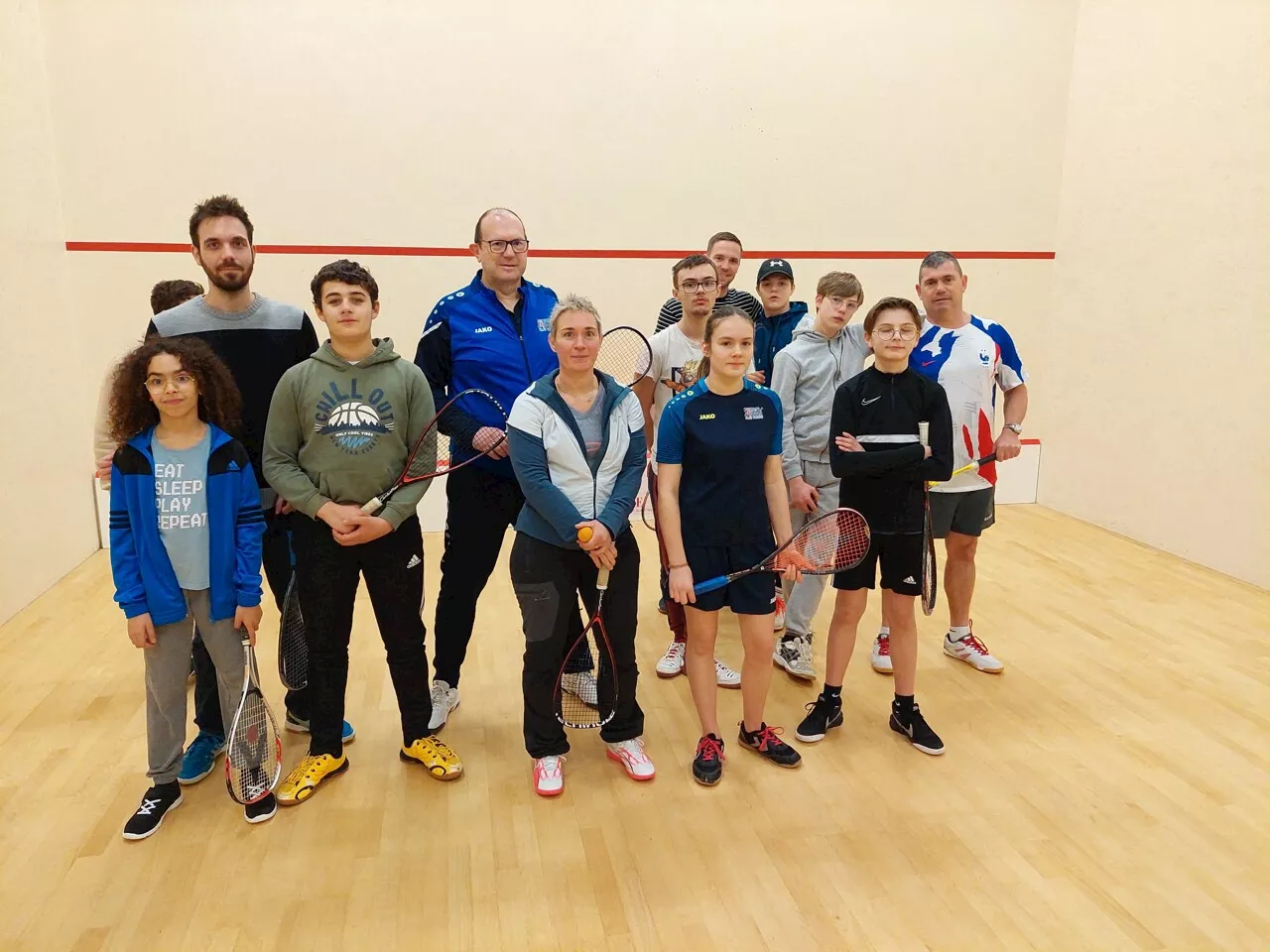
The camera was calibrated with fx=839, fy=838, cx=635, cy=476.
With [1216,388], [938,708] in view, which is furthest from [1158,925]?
[1216,388]

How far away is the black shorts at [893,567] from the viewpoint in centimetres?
226

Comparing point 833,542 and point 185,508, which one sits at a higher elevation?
point 185,508

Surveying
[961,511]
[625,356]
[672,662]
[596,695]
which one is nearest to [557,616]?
[596,695]

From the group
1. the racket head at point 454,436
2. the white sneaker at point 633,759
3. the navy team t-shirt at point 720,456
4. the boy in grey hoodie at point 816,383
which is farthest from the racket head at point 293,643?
the boy in grey hoodie at point 816,383

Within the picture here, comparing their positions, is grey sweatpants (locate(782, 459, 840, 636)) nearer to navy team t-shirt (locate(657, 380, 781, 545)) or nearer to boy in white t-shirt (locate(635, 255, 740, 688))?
boy in white t-shirt (locate(635, 255, 740, 688))

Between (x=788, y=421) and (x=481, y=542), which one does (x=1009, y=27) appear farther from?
(x=481, y=542)

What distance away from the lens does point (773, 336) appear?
2.97 metres

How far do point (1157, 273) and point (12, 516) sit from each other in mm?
5463

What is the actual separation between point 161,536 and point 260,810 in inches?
28.0

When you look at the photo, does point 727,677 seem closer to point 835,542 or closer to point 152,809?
point 835,542

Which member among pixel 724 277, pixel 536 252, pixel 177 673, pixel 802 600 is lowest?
pixel 802 600

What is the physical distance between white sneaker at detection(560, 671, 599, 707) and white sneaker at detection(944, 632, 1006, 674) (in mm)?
1351

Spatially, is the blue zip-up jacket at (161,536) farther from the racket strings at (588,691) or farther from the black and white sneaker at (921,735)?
the black and white sneaker at (921,735)

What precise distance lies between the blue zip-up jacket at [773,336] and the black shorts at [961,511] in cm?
71
